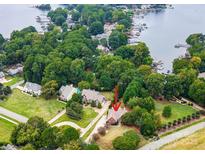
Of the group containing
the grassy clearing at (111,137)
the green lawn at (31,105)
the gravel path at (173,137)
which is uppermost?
the green lawn at (31,105)

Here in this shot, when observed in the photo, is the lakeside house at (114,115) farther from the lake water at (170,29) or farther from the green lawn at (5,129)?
the lake water at (170,29)

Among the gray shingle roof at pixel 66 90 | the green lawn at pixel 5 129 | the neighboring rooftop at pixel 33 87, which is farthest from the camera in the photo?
the neighboring rooftop at pixel 33 87

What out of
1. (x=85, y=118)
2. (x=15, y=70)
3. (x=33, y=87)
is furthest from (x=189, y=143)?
(x=15, y=70)

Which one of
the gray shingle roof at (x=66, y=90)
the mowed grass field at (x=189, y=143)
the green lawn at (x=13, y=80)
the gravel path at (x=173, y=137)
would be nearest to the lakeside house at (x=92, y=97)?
the gray shingle roof at (x=66, y=90)

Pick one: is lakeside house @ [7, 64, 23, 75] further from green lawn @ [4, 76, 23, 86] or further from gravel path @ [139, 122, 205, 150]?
gravel path @ [139, 122, 205, 150]

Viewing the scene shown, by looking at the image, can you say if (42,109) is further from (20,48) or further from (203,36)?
(203,36)

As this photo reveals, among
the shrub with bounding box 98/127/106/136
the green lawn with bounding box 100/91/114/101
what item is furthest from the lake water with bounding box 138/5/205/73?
the shrub with bounding box 98/127/106/136

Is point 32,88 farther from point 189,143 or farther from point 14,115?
point 189,143
